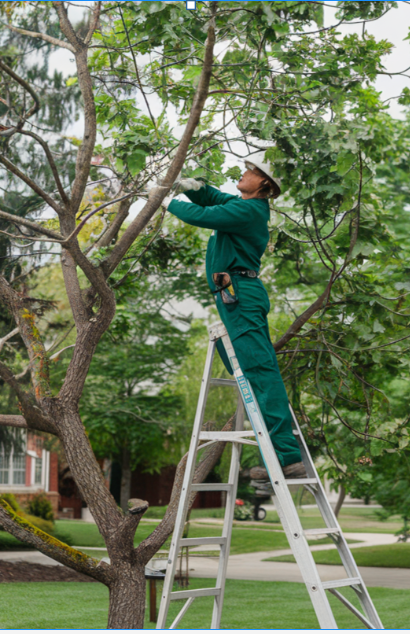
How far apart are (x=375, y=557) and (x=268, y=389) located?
897 centimetres

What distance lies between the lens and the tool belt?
2.31 metres

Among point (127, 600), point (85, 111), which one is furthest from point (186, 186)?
point (127, 600)

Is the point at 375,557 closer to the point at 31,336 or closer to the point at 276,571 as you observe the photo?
the point at 276,571

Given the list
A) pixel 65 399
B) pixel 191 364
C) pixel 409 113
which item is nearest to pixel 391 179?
pixel 409 113

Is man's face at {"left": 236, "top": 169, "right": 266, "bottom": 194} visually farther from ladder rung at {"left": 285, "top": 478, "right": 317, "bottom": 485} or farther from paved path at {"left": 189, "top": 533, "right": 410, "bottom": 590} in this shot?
paved path at {"left": 189, "top": 533, "right": 410, "bottom": 590}

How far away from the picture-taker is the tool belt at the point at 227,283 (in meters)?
2.31

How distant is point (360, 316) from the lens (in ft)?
10.9

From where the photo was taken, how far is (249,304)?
91.7 inches

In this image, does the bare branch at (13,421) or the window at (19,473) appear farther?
the window at (19,473)

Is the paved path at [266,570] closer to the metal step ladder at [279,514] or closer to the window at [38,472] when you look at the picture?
the window at [38,472]

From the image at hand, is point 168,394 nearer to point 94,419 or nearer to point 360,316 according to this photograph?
point 94,419

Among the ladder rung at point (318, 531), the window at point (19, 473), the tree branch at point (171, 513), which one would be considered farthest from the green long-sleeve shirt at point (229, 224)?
the window at point (19, 473)

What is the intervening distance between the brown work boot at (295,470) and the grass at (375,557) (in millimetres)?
8218

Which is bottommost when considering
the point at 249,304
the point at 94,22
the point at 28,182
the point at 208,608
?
the point at 208,608
